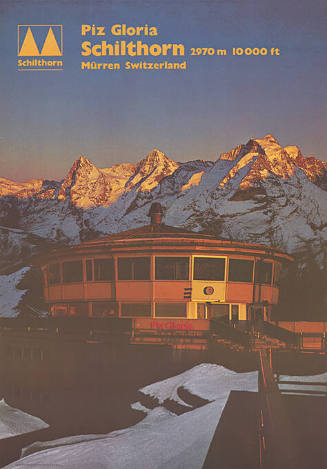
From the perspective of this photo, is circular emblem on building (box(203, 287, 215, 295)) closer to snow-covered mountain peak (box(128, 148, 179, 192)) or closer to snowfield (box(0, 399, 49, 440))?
snow-covered mountain peak (box(128, 148, 179, 192))

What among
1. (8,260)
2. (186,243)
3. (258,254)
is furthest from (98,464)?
(8,260)

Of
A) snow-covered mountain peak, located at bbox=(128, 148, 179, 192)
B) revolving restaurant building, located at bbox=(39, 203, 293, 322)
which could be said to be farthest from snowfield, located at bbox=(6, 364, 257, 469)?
snow-covered mountain peak, located at bbox=(128, 148, 179, 192)

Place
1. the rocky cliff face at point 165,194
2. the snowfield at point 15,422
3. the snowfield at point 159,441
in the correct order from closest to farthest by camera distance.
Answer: the snowfield at point 159,441
the snowfield at point 15,422
the rocky cliff face at point 165,194

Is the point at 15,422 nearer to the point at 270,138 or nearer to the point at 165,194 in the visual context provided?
the point at 270,138

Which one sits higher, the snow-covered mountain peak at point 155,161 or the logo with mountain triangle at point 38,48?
the logo with mountain triangle at point 38,48

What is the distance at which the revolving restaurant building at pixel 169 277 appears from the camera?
12.0 m

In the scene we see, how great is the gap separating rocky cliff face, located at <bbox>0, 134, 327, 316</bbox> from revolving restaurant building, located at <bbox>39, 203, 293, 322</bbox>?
1.67 m

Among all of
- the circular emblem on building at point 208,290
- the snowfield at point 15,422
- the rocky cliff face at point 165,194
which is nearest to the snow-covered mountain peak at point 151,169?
the rocky cliff face at point 165,194

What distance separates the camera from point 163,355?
11.0m

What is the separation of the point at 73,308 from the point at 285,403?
708cm

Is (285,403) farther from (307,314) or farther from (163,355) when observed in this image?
(307,314)

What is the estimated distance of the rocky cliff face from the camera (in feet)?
40.5

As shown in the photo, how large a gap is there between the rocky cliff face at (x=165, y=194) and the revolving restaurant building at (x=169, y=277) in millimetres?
1667

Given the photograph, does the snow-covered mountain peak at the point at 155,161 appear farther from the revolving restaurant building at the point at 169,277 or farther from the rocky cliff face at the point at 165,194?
the revolving restaurant building at the point at 169,277
